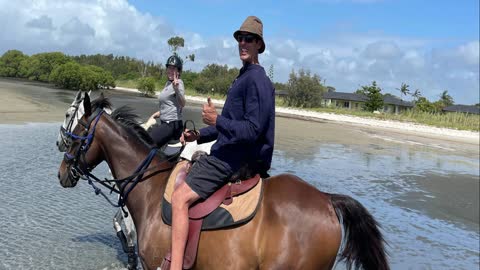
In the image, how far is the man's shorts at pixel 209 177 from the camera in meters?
3.62

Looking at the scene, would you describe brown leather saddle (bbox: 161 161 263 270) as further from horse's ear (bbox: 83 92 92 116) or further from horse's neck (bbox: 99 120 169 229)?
horse's ear (bbox: 83 92 92 116)

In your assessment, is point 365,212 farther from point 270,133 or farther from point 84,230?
point 84,230

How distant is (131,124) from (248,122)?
1.66 m

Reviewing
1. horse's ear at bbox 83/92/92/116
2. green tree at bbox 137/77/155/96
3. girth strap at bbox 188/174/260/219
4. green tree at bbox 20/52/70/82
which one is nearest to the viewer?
girth strap at bbox 188/174/260/219

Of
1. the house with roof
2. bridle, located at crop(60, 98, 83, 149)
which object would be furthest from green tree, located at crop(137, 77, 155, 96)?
bridle, located at crop(60, 98, 83, 149)

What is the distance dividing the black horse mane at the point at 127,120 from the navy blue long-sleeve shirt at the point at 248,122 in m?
1.10

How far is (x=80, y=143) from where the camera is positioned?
430 centimetres

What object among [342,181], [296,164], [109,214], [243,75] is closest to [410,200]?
[342,181]

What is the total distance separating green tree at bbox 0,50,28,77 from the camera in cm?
7956

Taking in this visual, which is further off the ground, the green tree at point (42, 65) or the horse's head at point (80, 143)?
the green tree at point (42, 65)

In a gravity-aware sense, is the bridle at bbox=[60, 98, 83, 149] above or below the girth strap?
above

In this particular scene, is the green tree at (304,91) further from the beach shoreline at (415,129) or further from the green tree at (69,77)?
the green tree at (69,77)

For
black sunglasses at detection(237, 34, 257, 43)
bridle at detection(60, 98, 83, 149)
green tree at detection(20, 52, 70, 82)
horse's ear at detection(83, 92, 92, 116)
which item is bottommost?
bridle at detection(60, 98, 83, 149)

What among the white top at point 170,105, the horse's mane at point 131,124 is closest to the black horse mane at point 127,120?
the horse's mane at point 131,124
